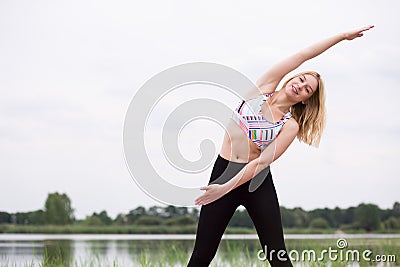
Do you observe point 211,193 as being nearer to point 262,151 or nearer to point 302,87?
point 262,151

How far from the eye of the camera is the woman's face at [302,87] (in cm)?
358

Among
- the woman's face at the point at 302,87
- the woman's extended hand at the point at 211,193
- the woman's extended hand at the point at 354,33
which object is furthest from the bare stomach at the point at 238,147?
the woman's extended hand at the point at 354,33

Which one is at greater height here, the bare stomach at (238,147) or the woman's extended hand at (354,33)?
the woman's extended hand at (354,33)

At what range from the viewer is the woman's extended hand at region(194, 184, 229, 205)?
3.51 meters

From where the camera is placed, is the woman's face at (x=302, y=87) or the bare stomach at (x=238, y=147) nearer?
the woman's face at (x=302, y=87)

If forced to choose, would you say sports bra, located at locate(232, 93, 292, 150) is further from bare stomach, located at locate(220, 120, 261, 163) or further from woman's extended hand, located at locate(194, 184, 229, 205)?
woman's extended hand, located at locate(194, 184, 229, 205)

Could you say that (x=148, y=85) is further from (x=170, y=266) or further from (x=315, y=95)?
(x=170, y=266)

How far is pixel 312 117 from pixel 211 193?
824 millimetres

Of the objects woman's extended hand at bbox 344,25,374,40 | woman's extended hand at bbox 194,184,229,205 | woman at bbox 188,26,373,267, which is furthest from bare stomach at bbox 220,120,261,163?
woman's extended hand at bbox 344,25,374,40

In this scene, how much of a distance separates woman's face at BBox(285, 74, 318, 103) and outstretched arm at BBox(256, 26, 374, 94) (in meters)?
0.11

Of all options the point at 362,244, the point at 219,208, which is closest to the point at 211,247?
the point at 219,208

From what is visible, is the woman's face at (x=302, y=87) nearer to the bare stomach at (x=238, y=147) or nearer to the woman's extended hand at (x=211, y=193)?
the bare stomach at (x=238, y=147)

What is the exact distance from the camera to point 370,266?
243 inches

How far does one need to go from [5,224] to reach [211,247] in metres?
11.6
